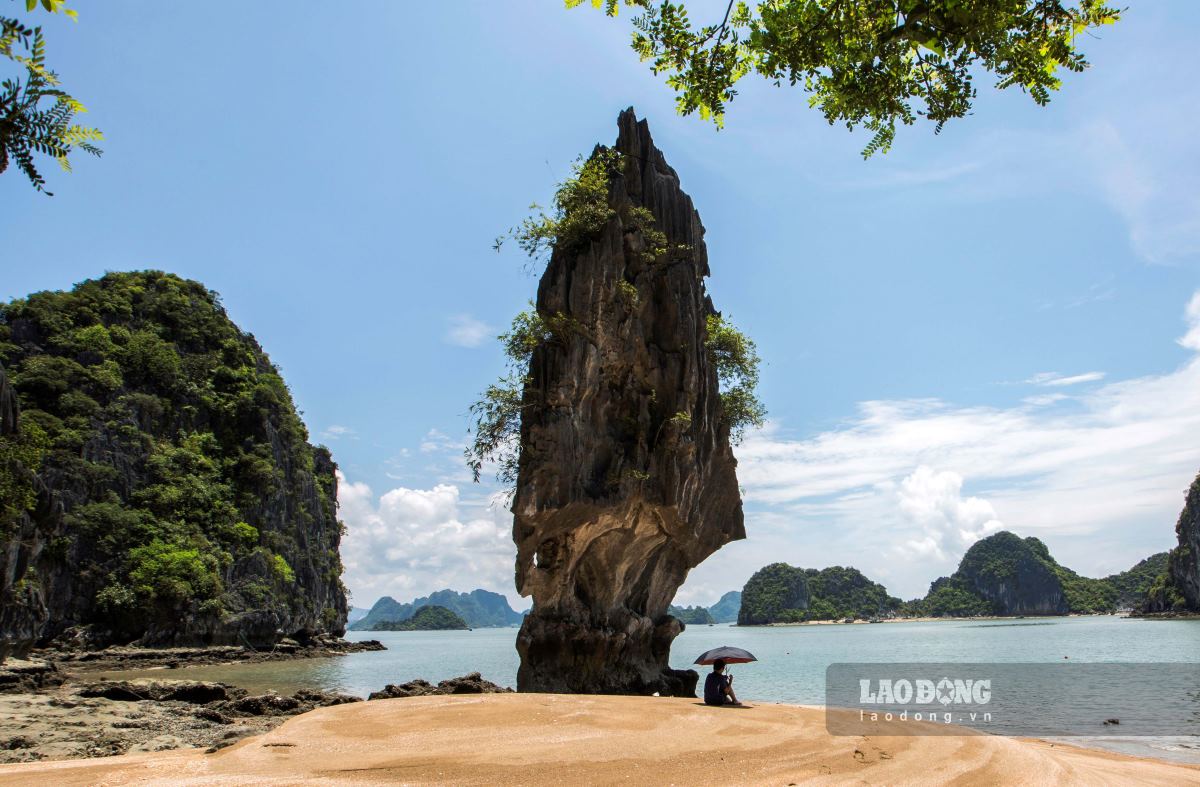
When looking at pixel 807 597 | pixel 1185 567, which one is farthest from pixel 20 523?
pixel 807 597

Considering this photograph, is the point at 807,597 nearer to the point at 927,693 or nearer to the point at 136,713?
the point at 927,693

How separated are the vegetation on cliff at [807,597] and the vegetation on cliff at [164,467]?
382 feet

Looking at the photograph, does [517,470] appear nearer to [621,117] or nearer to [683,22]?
[621,117]

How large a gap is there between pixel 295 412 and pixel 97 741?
65.0 metres

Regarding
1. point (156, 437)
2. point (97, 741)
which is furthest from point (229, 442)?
point (97, 741)

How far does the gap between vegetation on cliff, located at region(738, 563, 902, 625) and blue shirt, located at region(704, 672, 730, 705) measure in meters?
160

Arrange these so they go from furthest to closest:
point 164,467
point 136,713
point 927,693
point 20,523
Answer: point 164,467 < point 927,693 < point 20,523 < point 136,713

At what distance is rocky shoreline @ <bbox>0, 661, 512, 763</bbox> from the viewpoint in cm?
1129

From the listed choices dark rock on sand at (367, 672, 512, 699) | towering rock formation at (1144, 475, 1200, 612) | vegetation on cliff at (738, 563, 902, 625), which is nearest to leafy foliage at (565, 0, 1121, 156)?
dark rock on sand at (367, 672, 512, 699)

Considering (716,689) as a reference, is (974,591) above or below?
below

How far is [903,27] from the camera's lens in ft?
12.5

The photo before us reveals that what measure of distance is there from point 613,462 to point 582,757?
44.4 feet

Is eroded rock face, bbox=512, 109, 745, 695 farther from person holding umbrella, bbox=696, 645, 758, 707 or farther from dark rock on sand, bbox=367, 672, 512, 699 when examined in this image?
person holding umbrella, bbox=696, 645, 758, 707

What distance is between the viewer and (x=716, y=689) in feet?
39.7
